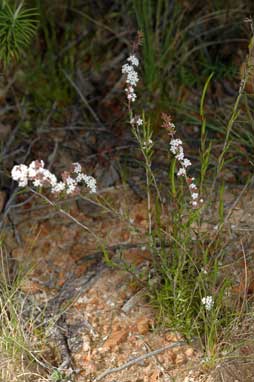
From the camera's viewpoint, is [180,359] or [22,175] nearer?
[22,175]

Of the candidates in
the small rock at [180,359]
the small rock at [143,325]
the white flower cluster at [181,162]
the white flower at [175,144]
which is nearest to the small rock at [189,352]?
the small rock at [180,359]

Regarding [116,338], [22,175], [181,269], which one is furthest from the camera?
[116,338]

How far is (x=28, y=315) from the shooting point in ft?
7.05

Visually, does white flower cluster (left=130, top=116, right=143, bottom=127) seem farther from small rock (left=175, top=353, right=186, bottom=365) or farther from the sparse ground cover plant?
small rock (left=175, top=353, right=186, bottom=365)

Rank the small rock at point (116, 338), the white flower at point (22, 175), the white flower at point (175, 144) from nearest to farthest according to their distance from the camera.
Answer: the white flower at point (22, 175)
the white flower at point (175, 144)
the small rock at point (116, 338)

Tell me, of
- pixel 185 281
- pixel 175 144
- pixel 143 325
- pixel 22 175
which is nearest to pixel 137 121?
pixel 175 144

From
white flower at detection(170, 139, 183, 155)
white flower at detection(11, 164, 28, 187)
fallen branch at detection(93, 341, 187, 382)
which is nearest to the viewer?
white flower at detection(11, 164, 28, 187)

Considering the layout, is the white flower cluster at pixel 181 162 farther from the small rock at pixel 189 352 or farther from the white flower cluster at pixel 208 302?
the small rock at pixel 189 352

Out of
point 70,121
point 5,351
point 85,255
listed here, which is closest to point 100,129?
point 70,121

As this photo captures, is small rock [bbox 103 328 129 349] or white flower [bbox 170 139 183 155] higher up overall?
white flower [bbox 170 139 183 155]

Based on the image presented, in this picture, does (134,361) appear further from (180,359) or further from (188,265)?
(188,265)

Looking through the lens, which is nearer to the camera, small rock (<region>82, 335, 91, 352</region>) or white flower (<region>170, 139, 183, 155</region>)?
white flower (<region>170, 139, 183, 155</region>)

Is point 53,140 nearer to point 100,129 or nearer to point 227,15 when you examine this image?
point 100,129

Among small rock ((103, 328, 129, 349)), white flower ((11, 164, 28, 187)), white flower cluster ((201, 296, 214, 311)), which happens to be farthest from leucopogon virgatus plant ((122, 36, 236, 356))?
white flower ((11, 164, 28, 187))
